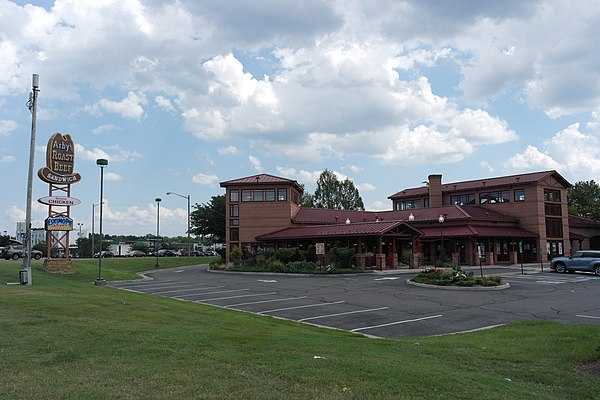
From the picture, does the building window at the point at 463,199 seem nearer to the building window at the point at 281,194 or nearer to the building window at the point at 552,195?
the building window at the point at 552,195

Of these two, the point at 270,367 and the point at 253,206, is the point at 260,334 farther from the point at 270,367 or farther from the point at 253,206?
the point at 253,206

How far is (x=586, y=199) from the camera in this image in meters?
79.6

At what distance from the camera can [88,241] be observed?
368 ft

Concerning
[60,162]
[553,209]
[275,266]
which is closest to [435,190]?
[553,209]

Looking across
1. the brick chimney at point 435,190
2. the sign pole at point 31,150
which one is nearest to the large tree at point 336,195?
the brick chimney at point 435,190

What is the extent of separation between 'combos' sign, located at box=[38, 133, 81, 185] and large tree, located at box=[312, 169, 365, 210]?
180 feet

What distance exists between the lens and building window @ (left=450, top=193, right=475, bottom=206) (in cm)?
5797

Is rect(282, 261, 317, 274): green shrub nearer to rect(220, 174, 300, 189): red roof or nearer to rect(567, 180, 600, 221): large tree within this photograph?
rect(220, 174, 300, 189): red roof

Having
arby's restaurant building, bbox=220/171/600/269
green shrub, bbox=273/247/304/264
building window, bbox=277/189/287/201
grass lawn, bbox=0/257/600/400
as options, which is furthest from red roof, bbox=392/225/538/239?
grass lawn, bbox=0/257/600/400

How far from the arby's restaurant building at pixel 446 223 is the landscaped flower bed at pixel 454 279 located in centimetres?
1532

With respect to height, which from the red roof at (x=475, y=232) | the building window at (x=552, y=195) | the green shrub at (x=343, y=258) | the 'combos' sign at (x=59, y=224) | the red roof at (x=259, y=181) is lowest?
the green shrub at (x=343, y=258)

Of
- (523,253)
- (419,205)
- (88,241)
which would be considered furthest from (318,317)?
(88,241)

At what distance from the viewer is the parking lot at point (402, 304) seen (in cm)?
1429

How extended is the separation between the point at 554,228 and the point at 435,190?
13.4 metres
